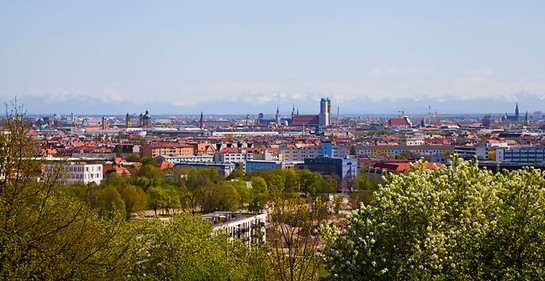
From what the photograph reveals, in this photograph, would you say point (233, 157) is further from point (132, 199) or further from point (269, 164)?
point (132, 199)

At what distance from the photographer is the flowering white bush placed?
1184 cm

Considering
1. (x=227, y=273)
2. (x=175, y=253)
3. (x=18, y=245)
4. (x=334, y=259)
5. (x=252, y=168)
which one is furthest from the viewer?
(x=252, y=168)

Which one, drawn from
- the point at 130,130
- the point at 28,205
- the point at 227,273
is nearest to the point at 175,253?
the point at 227,273

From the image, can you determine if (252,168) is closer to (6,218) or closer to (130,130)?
(6,218)

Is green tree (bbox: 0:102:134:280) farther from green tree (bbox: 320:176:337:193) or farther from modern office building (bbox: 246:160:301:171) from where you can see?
modern office building (bbox: 246:160:301:171)

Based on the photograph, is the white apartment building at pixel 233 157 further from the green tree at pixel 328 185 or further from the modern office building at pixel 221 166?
the green tree at pixel 328 185

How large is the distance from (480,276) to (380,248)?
2.02 metres

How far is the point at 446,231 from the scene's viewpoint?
13.0m

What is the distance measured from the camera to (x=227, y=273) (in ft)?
53.8

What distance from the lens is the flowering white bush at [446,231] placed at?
11836 millimetres

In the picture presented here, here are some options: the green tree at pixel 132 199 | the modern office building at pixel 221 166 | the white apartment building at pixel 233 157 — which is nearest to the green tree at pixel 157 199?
the green tree at pixel 132 199

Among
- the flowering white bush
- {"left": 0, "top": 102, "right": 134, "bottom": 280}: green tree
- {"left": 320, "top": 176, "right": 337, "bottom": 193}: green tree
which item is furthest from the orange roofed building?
the flowering white bush

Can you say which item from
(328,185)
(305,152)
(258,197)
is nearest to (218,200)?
(258,197)

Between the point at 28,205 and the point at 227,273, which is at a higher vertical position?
the point at 28,205
